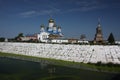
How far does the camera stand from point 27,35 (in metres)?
98.7

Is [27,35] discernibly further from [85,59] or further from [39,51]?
[85,59]

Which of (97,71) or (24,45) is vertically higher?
(24,45)

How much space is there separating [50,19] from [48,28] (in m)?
4.03

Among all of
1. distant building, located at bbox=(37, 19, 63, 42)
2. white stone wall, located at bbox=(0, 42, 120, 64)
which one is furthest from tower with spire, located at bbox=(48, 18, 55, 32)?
white stone wall, located at bbox=(0, 42, 120, 64)

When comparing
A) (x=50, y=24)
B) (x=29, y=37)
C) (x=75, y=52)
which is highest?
(x=50, y=24)

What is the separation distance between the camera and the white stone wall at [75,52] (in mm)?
43500

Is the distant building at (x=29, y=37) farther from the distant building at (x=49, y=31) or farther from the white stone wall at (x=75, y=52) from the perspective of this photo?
the white stone wall at (x=75, y=52)

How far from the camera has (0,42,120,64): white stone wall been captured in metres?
43.5

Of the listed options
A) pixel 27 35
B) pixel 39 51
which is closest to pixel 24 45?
pixel 39 51

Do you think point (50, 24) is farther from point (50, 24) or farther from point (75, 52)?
point (75, 52)

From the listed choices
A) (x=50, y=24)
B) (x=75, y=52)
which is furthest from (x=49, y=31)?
(x=75, y=52)

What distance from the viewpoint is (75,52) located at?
48.8 meters

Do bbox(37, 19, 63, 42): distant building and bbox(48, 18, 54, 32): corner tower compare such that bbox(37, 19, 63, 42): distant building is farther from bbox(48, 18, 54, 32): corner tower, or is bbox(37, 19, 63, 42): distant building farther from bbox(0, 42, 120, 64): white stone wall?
bbox(0, 42, 120, 64): white stone wall

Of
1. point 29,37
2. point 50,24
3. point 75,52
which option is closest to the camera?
point 75,52
